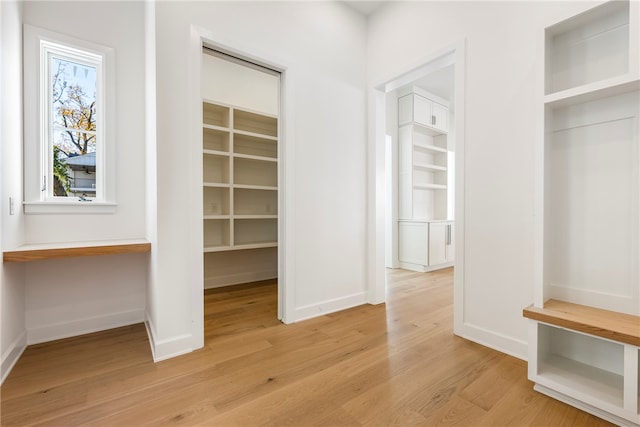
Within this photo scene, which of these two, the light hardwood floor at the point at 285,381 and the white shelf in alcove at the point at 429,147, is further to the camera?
the white shelf in alcove at the point at 429,147

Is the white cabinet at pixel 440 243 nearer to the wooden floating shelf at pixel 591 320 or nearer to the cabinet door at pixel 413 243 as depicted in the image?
the cabinet door at pixel 413 243

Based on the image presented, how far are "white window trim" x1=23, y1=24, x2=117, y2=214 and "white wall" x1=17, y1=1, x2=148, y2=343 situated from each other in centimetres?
5

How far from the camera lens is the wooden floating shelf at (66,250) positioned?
5.81 feet

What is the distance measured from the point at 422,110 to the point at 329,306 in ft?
13.2

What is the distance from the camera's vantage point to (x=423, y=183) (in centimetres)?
536

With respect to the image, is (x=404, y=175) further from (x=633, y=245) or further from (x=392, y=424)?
(x=392, y=424)

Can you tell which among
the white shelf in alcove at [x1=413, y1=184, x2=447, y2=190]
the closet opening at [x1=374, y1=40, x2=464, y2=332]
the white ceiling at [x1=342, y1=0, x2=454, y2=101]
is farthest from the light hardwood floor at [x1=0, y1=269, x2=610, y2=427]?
the white ceiling at [x1=342, y1=0, x2=454, y2=101]

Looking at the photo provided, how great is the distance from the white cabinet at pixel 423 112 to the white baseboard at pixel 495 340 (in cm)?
371

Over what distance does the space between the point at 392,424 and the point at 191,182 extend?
192 centimetres

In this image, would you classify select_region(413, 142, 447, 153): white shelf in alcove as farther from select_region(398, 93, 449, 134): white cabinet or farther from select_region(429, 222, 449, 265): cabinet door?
select_region(429, 222, 449, 265): cabinet door

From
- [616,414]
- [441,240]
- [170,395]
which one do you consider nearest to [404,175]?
[441,240]

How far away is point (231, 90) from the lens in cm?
386

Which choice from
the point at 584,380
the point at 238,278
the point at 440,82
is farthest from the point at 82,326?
the point at 440,82

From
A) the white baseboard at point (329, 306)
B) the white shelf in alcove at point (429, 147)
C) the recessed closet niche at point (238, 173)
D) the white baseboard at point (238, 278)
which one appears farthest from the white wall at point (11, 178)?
the white shelf in alcove at point (429, 147)
